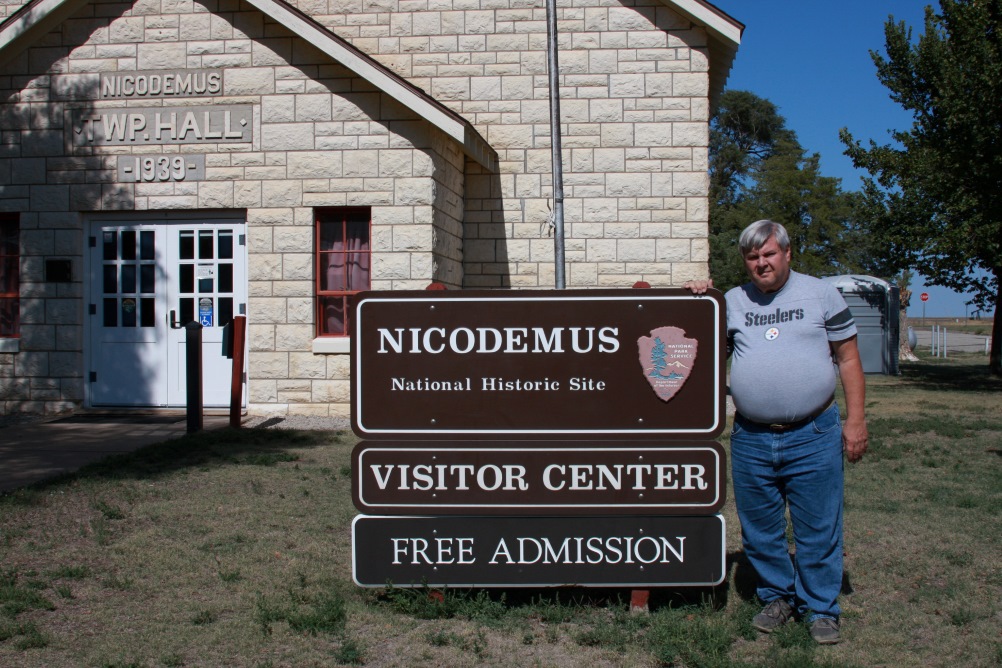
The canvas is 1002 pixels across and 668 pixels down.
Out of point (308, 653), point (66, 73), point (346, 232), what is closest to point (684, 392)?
point (308, 653)

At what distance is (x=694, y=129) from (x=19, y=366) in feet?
28.4

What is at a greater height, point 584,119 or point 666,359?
point 584,119

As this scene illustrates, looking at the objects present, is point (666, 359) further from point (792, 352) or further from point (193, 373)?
point (193, 373)

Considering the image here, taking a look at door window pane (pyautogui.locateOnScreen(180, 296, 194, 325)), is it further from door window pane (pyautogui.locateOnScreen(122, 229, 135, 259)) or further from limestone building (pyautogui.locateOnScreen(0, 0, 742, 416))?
door window pane (pyautogui.locateOnScreen(122, 229, 135, 259))

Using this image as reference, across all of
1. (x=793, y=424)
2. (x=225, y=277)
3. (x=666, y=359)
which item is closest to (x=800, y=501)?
(x=793, y=424)

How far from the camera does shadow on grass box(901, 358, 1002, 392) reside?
1859 centimetres

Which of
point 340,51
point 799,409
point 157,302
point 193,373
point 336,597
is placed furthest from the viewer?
point 157,302

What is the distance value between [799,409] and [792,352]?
0.25 metres

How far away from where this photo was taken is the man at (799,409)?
14.6ft

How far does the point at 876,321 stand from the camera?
2372 cm

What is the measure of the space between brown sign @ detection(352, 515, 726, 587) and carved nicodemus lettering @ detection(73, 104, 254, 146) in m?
7.83

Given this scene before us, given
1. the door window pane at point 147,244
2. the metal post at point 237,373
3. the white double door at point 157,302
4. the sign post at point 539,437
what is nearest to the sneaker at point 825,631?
the sign post at point 539,437

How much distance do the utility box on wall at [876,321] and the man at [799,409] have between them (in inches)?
770

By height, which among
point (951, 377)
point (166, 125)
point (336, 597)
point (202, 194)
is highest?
point (166, 125)
